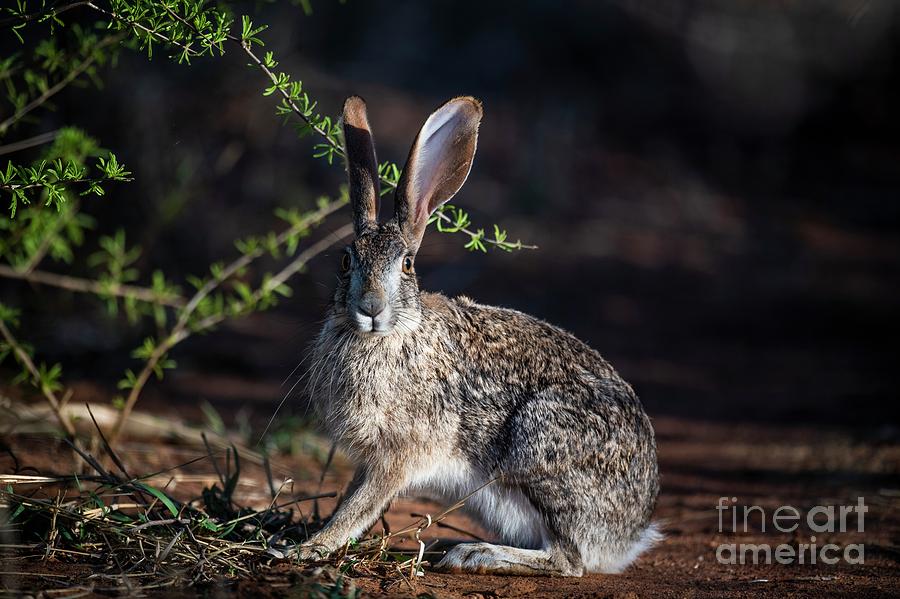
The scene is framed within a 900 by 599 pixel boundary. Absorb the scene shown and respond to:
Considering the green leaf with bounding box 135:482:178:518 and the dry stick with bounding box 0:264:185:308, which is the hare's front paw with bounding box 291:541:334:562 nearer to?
the green leaf with bounding box 135:482:178:518

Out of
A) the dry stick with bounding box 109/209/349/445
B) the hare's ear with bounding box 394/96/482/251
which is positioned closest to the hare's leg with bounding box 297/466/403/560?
the hare's ear with bounding box 394/96/482/251

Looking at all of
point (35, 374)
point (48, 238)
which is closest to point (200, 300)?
point (48, 238)

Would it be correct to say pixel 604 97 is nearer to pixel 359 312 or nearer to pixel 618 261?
pixel 618 261

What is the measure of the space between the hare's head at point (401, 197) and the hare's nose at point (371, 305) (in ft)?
0.26

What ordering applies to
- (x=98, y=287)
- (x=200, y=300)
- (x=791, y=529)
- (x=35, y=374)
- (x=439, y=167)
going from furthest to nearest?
(x=200, y=300), (x=98, y=287), (x=791, y=529), (x=35, y=374), (x=439, y=167)

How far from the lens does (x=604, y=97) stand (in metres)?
18.8

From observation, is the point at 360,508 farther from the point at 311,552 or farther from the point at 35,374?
the point at 35,374

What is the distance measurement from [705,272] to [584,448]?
8.79m

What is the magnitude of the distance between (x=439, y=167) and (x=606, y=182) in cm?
1182

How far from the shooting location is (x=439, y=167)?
453 cm

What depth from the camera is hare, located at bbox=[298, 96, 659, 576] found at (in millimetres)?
4395

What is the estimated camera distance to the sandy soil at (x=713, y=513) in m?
4.05

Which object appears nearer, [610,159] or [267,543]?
[267,543]

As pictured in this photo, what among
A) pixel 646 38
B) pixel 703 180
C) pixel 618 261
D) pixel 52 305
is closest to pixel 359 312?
pixel 52 305
